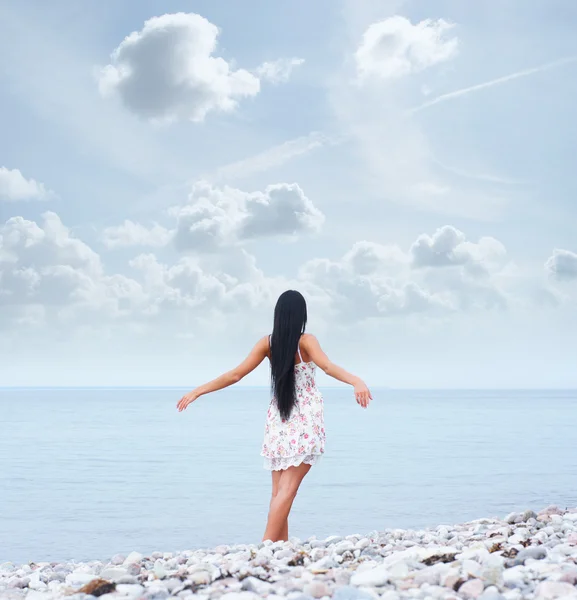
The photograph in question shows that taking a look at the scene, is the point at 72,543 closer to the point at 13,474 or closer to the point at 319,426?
the point at 319,426

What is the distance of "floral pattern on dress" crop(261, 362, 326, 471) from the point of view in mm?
7328

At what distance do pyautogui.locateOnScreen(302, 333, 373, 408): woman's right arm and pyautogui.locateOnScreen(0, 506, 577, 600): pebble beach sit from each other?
1.26 m

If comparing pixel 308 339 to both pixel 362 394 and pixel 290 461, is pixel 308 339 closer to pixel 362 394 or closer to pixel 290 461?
pixel 362 394

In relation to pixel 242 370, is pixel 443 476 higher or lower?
lower

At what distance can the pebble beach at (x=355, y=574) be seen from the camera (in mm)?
4539

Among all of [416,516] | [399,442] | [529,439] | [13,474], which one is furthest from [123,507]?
[529,439]

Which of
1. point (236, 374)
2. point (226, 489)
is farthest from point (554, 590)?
point (226, 489)

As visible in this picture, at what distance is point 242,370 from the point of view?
24.0ft

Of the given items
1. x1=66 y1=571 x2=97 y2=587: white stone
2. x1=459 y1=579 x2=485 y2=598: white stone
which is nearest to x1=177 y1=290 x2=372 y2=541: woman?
x1=66 y1=571 x2=97 y2=587: white stone

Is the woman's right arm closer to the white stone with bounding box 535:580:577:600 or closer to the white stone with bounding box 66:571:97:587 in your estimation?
the white stone with bounding box 535:580:577:600

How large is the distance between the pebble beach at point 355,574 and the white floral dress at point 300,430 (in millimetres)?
816

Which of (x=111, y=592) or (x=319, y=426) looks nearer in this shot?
(x=111, y=592)

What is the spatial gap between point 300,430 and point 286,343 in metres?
0.85

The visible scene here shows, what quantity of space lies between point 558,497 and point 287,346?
10552 mm
